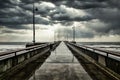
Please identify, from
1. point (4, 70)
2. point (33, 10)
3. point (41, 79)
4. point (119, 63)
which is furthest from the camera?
point (33, 10)

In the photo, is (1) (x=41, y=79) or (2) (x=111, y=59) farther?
(2) (x=111, y=59)

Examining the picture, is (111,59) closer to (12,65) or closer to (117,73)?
(117,73)

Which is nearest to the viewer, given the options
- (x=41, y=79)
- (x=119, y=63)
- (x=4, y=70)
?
(x=41, y=79)

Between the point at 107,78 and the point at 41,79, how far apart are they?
3.40 meters

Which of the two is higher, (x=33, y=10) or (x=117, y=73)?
(x=33, y=10)

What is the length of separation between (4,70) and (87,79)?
16.7 feet

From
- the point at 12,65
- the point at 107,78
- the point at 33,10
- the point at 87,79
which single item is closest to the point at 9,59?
the point at 12,65

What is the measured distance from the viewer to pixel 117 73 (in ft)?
36.4

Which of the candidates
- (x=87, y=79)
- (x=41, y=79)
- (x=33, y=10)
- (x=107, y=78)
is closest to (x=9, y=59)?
(x=41, y=79)

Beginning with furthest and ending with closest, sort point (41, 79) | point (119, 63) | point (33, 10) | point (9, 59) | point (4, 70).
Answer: point (33, 10) < point (9, 59) < point (4, 70) < point (119, 63) < point (41, 79)

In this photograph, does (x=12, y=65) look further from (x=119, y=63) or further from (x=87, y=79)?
(x=119, y=63)

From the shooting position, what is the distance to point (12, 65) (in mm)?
13562

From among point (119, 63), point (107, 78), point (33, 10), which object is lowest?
point (107, 78)

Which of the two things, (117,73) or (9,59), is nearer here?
(117,73)
